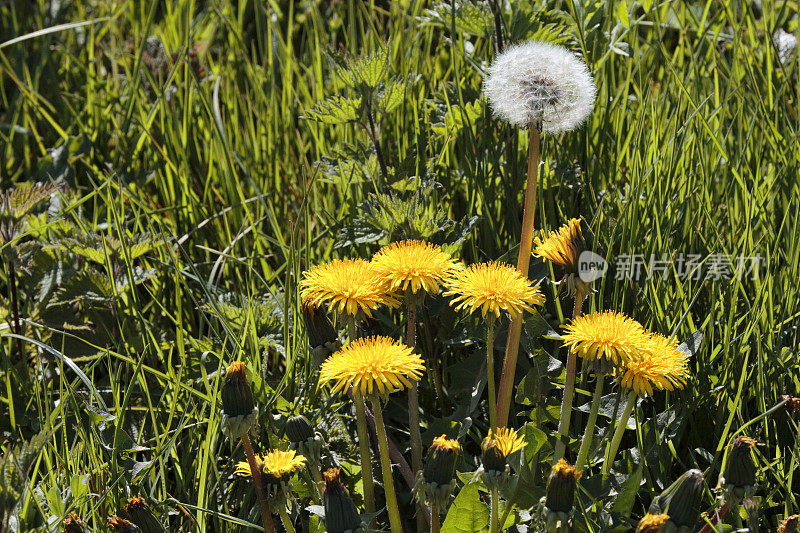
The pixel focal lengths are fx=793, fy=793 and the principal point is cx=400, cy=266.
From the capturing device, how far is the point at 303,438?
55.7 inches

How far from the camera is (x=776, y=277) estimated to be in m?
1.84

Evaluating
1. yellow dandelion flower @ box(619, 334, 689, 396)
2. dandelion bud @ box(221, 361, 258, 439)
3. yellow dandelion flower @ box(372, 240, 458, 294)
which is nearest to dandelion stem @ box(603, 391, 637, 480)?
yellow dandelion flower @ box(619, 334, 689, 396)

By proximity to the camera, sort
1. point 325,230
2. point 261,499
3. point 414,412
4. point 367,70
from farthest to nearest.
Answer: point 325,230, point 367,70, point 414,412, point 261,499

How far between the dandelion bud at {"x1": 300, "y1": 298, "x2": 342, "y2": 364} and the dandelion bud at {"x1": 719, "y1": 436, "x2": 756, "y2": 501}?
2.31ft

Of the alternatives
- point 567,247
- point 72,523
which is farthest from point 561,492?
point 72,523

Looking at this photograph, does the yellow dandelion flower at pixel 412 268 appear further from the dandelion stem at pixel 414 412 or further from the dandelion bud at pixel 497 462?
the dandelion bud at pixel 497 462

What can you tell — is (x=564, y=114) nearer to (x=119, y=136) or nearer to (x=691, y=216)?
(x=691, y=216)

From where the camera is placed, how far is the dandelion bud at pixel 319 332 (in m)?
1.47

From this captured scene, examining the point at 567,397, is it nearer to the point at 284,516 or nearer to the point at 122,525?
the point at 284,516

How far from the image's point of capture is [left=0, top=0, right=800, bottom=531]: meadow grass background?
64.2 inches

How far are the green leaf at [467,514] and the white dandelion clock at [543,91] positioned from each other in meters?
0.67

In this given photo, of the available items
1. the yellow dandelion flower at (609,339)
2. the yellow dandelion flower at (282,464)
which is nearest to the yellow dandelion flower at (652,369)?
the yellow dandelion flower at (609,339)

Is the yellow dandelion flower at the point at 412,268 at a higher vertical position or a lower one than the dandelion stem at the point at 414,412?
higher

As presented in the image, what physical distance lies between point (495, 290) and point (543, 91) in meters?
0.40
